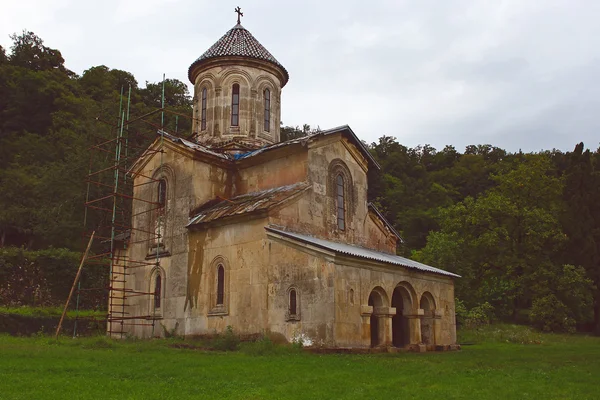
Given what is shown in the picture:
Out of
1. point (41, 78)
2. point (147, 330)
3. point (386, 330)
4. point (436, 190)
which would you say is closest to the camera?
point (386, 330)

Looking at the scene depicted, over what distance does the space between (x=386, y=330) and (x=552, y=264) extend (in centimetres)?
1964

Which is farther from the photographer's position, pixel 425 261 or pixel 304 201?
pixel 425 261

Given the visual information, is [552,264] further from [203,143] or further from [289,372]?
[289,372]

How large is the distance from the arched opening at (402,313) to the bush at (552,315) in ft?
47.1

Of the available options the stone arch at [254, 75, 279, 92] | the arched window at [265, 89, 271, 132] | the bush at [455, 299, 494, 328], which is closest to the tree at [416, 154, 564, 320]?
the bush at [455, 299, 494, 328]

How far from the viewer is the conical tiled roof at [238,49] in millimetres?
23312

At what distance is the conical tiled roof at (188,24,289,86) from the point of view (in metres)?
23.3

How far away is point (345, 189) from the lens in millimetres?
20484

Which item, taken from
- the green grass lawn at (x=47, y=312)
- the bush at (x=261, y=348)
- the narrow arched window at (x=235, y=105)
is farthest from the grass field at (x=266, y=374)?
the narrow arched window at (x=235, y=105)

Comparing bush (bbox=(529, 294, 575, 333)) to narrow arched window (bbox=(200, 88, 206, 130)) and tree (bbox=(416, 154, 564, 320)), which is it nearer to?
tree (bbox=(416, 154, 564, 320))

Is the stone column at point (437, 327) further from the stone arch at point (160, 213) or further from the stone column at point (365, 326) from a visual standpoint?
the stone arch at point (160, 213)

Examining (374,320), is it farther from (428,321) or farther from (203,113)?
(203,113)

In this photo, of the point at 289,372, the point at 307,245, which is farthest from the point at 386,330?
the point at 289,372

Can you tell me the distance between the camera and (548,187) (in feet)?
116
